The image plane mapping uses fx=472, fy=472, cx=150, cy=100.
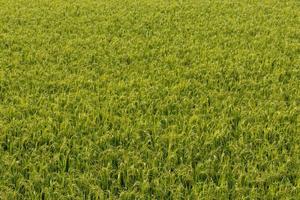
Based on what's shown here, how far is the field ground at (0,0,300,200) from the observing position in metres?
3.94

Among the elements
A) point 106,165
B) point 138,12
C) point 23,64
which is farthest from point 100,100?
point 138,12

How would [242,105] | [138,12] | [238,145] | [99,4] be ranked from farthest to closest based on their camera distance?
[99,4] → [138,12] → [242,105] → [238,145]

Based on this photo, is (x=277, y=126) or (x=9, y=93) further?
(x=9, y=93)

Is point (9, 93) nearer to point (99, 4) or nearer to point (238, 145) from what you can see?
point (238, 145)

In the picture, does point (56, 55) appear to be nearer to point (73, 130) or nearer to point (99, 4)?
point (73, 130)

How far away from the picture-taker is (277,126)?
492cm

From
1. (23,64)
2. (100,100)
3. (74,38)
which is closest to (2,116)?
(100,100)

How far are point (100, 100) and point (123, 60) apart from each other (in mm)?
1680

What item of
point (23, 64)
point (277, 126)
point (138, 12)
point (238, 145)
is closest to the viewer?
point (238, 145)

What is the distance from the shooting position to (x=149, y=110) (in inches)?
204

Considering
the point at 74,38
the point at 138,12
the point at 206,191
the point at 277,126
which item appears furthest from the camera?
the point at 138,12

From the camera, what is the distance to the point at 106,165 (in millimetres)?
4191

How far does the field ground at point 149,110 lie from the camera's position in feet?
12.9

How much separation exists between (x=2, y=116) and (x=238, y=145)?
2.50 m
